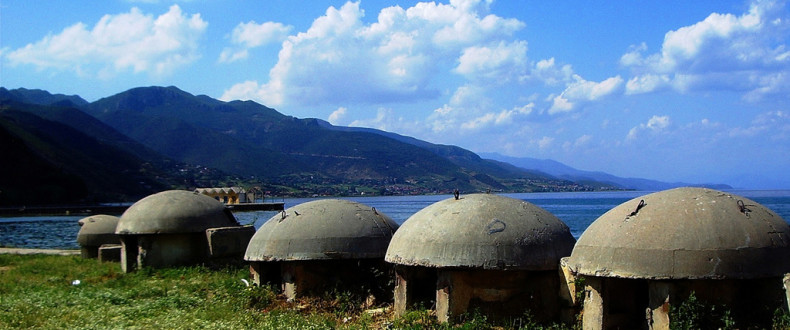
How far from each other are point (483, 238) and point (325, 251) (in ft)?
12.6

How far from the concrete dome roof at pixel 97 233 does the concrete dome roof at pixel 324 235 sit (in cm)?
1267

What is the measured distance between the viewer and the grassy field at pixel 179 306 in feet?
38.5

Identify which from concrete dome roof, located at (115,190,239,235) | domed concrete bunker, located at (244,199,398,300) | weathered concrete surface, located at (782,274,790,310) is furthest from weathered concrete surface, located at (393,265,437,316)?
concrete dome roof, located at (115,190,239,235)

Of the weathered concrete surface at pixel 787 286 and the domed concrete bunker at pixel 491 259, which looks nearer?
the weathered concrete surface at pixel 787 286

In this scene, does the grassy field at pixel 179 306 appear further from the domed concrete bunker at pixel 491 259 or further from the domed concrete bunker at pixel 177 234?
the domed concrete bunker at pixel 177 234

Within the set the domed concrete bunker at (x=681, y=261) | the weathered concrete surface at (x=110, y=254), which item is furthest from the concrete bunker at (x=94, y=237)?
the domed concrete bunker at (x=681, y=261)

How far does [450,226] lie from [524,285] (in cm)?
144

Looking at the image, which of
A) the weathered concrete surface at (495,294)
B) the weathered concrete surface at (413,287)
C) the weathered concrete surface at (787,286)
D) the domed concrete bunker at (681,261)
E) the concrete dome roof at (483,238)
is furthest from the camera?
the weathered concrete surface at (413,287)

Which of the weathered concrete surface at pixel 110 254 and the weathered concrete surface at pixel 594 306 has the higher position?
the weathered concrete surface at pixel 594 306

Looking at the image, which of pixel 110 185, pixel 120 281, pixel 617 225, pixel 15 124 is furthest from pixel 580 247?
pixel 15 124

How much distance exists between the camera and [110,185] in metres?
124

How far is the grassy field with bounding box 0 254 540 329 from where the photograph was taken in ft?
38.5

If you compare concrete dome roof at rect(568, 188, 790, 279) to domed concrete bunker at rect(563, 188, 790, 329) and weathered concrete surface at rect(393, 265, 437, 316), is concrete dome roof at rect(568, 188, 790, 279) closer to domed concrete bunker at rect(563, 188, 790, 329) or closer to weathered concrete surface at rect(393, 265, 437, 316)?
domed concrete bunker at rect(563, 188, 790, 329)

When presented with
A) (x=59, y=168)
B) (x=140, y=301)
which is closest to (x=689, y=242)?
(x=140, y=301)
